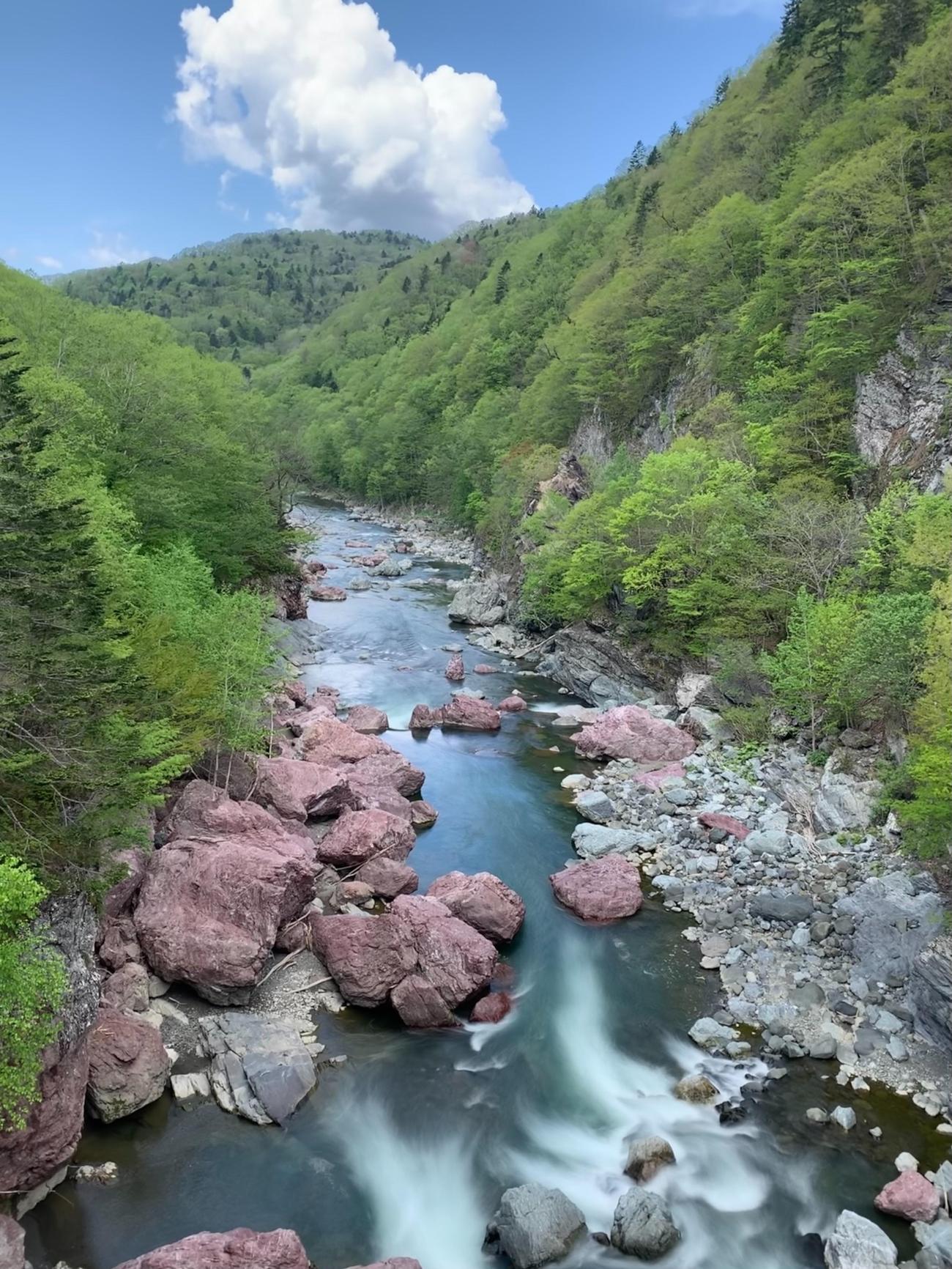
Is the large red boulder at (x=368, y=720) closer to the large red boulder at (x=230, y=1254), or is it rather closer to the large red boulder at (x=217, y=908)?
the large red boulder at (x=217, y=908)

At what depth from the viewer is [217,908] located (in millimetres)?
16188

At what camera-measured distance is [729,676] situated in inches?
1129

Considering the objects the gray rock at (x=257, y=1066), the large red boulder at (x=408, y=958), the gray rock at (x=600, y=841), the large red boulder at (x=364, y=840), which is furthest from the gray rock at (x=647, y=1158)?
the large red boulder at (x=364, y=840)

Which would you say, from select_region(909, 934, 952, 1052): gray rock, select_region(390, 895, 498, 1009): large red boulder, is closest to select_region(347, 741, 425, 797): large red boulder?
select_region(390, 895, 498, 1009): large red boulder

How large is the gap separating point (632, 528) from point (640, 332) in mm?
22496

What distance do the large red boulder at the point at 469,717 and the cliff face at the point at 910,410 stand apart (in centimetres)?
1824

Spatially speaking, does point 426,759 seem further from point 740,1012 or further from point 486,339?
point 486,339

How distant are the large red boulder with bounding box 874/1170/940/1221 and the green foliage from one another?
1267cm

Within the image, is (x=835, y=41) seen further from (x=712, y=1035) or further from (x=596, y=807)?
(x=712, y=1035)

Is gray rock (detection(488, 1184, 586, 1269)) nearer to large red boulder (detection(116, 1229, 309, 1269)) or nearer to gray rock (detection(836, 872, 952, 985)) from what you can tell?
large red boulder (detection(116, 1229, 309, 1269))

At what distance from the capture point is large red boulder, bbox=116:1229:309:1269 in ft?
32.5

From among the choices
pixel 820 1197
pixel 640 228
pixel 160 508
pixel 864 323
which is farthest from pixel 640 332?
pixel 820 1197

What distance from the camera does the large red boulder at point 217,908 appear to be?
15422mm

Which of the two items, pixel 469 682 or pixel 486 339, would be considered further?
pixel 486 339
